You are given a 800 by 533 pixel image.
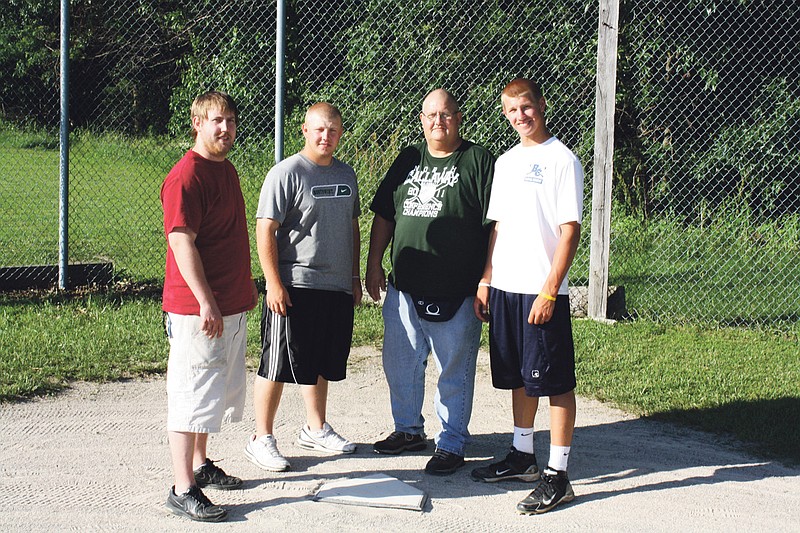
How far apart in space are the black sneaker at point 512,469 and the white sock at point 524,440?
0.07 ft

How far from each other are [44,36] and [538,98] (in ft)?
35.0

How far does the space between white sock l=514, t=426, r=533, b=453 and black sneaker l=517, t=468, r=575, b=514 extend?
284 mm

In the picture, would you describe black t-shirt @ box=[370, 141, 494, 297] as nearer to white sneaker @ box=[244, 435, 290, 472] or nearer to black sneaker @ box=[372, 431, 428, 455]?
black sneaker @ box=[372, 431, 428, 455]

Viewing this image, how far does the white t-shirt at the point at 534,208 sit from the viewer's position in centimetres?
438

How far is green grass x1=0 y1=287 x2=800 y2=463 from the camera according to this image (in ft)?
19.4

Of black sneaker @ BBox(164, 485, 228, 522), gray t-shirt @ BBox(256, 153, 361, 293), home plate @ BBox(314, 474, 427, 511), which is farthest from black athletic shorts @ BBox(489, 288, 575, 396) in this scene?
black sneaker @ BBox(164, 485, 228, 522)

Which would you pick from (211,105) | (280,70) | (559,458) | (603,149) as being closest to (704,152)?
(603,149)

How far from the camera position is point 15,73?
1095cm

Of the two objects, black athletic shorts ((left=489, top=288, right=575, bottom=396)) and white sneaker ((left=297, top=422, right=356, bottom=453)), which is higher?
black athletic shorts ((left=489, top=288, right=575, bottom=396))

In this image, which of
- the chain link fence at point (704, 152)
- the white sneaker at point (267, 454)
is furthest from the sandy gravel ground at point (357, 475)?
the chain link fence at point (704, 152)

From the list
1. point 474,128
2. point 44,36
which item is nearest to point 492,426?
point 474,128

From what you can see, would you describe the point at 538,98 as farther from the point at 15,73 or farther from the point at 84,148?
the point at 15,73

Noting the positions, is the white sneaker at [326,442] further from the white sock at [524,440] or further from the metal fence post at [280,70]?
the metal fence post at [280,70]

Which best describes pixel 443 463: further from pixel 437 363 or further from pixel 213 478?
pixel 213 478
